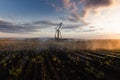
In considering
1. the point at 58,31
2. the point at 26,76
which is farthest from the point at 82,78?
the point at 58,31

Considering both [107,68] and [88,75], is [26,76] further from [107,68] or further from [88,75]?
[107,68]

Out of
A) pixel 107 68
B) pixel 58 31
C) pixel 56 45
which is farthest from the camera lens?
pixel 56 45

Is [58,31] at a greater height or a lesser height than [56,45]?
greater

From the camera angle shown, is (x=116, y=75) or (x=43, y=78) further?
(x=116, y=75)

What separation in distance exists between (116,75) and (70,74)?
15.7 ft

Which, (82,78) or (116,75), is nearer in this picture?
(82,78)

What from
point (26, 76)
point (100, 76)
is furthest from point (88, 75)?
point (26, 76)

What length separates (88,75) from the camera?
1809 cm

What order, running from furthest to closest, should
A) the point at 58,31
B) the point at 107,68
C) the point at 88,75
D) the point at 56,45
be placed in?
the point at 56,45 < the point at 58,31 < the point at 107,68 < the point at 88,75

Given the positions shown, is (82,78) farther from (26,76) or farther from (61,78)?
(26,76)

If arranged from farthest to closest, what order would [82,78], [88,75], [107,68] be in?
[107,68] < [88,75] < [82,78]

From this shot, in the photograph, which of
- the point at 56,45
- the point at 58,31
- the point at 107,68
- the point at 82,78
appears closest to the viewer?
the point at 82,78

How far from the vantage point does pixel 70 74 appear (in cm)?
1878

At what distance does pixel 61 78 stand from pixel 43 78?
1708 mm
